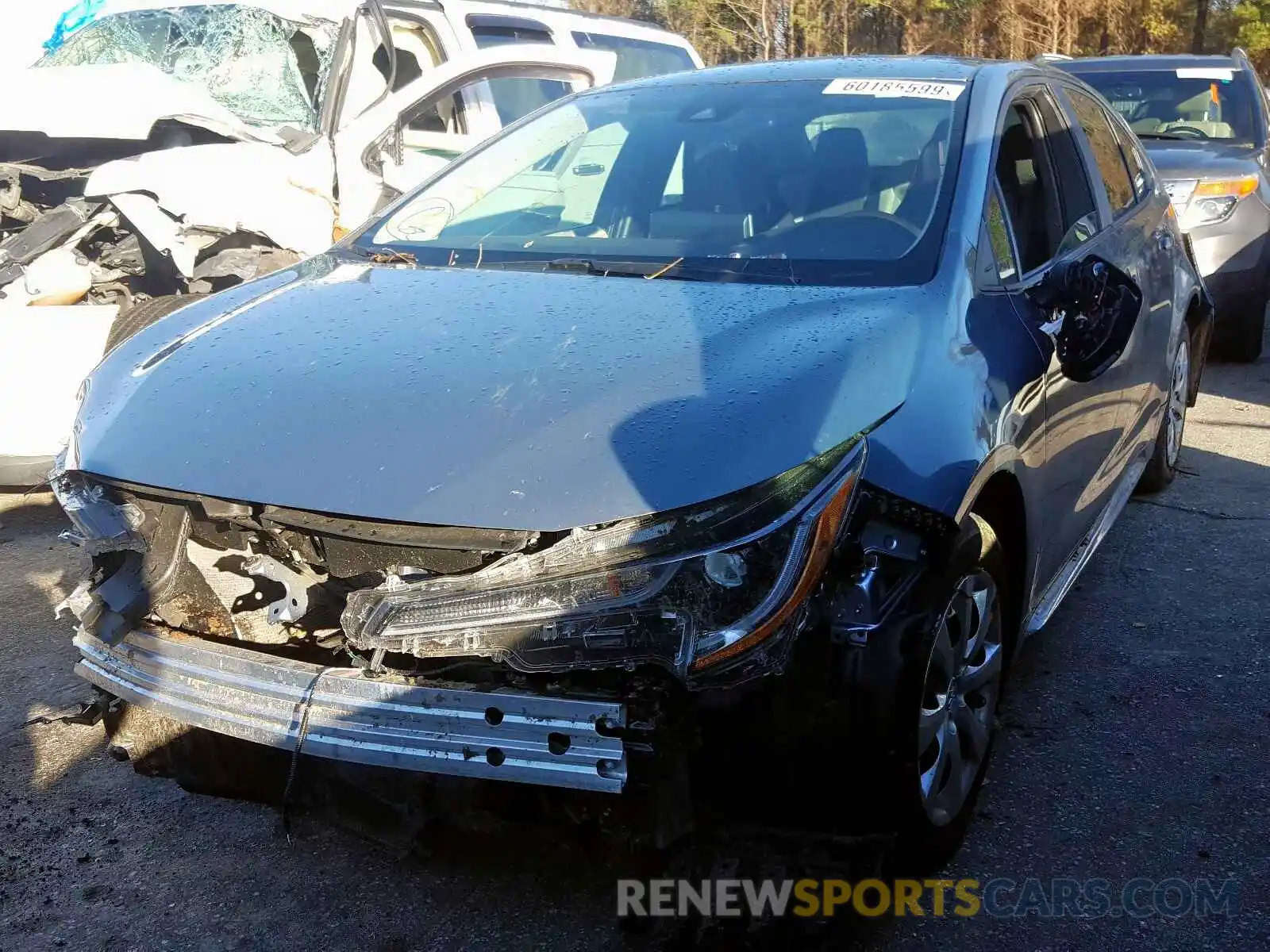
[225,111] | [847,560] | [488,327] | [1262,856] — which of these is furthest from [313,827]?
[225,111]

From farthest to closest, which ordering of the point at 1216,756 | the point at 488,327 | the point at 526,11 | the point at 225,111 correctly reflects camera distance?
the point at 526,11, the point at 225,111, the point at 1216,756, the point at 488,327

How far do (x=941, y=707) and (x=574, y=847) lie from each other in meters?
0.80

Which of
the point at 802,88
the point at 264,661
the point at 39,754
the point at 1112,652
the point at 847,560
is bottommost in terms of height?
the point at 1112,652

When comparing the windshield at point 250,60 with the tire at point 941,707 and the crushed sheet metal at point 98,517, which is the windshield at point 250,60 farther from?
the tire at point 941,707

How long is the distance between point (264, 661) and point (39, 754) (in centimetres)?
137

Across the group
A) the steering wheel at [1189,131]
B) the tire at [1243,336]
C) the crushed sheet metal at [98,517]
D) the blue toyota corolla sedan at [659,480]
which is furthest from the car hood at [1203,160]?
the crushed sheet metal at [98,517]

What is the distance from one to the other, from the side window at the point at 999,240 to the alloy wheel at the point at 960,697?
2.56ft

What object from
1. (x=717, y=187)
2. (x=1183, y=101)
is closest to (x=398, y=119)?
(x=717, y=187)

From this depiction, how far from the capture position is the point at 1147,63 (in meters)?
8.88

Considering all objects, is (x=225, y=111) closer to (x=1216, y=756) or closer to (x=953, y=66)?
(x=953, y=66)

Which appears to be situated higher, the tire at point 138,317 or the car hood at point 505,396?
the car hood at point 505,396

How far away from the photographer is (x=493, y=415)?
2348 millimetres

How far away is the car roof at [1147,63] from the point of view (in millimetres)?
8773

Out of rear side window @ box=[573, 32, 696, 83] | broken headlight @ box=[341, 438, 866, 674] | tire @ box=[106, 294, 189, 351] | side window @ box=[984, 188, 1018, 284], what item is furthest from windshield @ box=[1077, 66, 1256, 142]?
broken headlight @ box=[341, 438, 866, 674]
